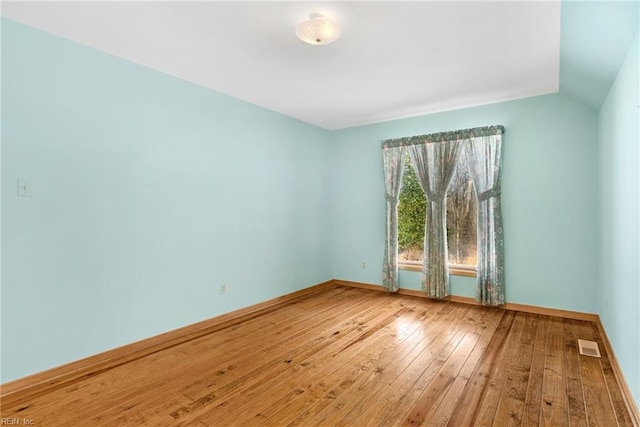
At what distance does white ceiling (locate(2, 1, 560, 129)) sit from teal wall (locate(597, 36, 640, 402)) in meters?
0.66

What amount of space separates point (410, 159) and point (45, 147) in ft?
13.8

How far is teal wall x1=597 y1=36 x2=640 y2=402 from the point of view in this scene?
202 centimetres

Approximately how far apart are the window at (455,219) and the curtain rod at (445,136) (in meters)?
0.23

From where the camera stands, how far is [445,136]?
451cm

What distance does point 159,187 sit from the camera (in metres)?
3.23

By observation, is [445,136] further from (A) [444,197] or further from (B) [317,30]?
(B) [317,30]

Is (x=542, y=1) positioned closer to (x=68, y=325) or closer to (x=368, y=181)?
(x=368, y=181)

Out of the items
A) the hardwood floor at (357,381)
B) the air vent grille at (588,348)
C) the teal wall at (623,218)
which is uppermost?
the teal wall at (623,218)

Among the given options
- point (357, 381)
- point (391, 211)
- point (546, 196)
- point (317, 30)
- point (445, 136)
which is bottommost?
point (357, 381)

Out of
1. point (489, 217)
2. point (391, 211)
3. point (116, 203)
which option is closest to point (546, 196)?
point (489, 217)

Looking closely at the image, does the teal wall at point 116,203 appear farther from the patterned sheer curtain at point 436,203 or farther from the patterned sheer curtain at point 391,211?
the patterned sheer curtain at point 436,203

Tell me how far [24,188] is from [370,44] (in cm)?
287

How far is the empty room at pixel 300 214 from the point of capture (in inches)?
86.6

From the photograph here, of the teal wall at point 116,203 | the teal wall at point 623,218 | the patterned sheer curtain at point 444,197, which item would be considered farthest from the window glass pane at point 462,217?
the teal wall at point 116,203
